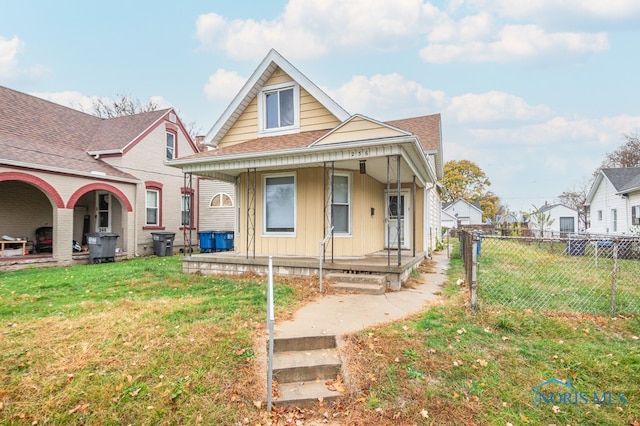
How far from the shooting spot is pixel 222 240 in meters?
13.6

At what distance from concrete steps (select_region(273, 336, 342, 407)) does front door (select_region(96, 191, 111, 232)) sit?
13079mm

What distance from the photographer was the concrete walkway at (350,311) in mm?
4098

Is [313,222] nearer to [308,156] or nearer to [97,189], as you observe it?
[308,156]

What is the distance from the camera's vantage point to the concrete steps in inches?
116

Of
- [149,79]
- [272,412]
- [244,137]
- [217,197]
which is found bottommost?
[272,412]

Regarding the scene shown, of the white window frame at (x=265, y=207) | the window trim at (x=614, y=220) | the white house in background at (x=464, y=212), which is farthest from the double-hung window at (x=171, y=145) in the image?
the white house in background at (x=464, y=212)

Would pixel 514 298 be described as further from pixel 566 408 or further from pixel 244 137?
pixel 244 137

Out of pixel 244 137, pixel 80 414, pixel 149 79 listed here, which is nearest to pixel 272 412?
pixel 80 414

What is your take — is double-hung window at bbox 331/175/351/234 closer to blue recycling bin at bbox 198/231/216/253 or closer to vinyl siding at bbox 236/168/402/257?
vinyl siding at bbox 236/168/402/257

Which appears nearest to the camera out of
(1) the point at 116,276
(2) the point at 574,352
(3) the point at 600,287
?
(2) the point at 574,352

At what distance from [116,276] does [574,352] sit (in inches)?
356

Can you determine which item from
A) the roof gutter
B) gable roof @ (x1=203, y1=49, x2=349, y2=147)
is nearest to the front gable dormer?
gable roof @ (x1=203, y1=49, x2=349, y2=147)

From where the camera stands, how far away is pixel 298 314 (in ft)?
15.5

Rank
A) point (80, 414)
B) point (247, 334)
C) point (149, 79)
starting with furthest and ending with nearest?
point (149, 79)
point (247, 334)
point (80, 414)
